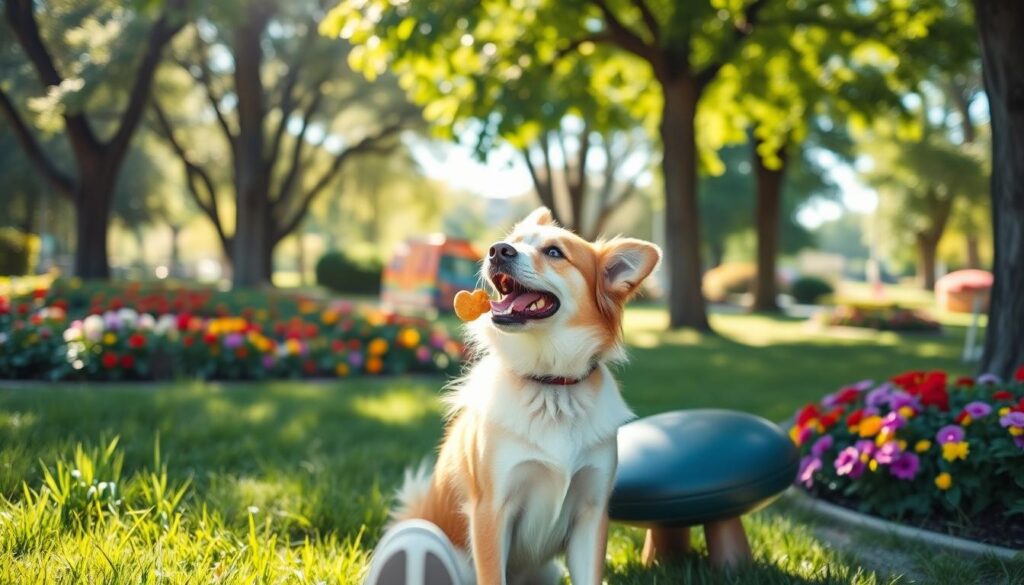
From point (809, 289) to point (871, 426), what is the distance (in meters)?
30.7

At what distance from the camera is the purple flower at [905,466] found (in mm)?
3925

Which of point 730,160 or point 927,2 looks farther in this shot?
point 730,160

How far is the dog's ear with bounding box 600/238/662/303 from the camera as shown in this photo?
9.32ft

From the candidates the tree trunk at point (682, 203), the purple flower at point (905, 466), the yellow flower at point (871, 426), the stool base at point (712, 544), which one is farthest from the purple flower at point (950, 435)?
the tree trunk at point (682, 203)

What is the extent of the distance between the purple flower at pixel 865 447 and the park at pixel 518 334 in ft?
0.19

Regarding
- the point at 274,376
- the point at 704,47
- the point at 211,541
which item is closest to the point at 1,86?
the point at 274,376

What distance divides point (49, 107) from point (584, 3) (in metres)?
9.88

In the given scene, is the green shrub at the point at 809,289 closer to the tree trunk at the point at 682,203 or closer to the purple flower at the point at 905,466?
the tree trunk at the point at 682,203

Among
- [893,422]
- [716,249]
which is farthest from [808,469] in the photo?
[716,249]

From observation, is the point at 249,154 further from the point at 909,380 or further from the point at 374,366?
the point at 909,380

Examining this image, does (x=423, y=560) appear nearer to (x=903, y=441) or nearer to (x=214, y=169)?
(x=903, y=441)

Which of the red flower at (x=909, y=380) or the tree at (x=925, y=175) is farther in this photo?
the tree at (x=925, y=175)

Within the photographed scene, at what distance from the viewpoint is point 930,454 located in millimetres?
3967

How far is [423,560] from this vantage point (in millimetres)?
2523
